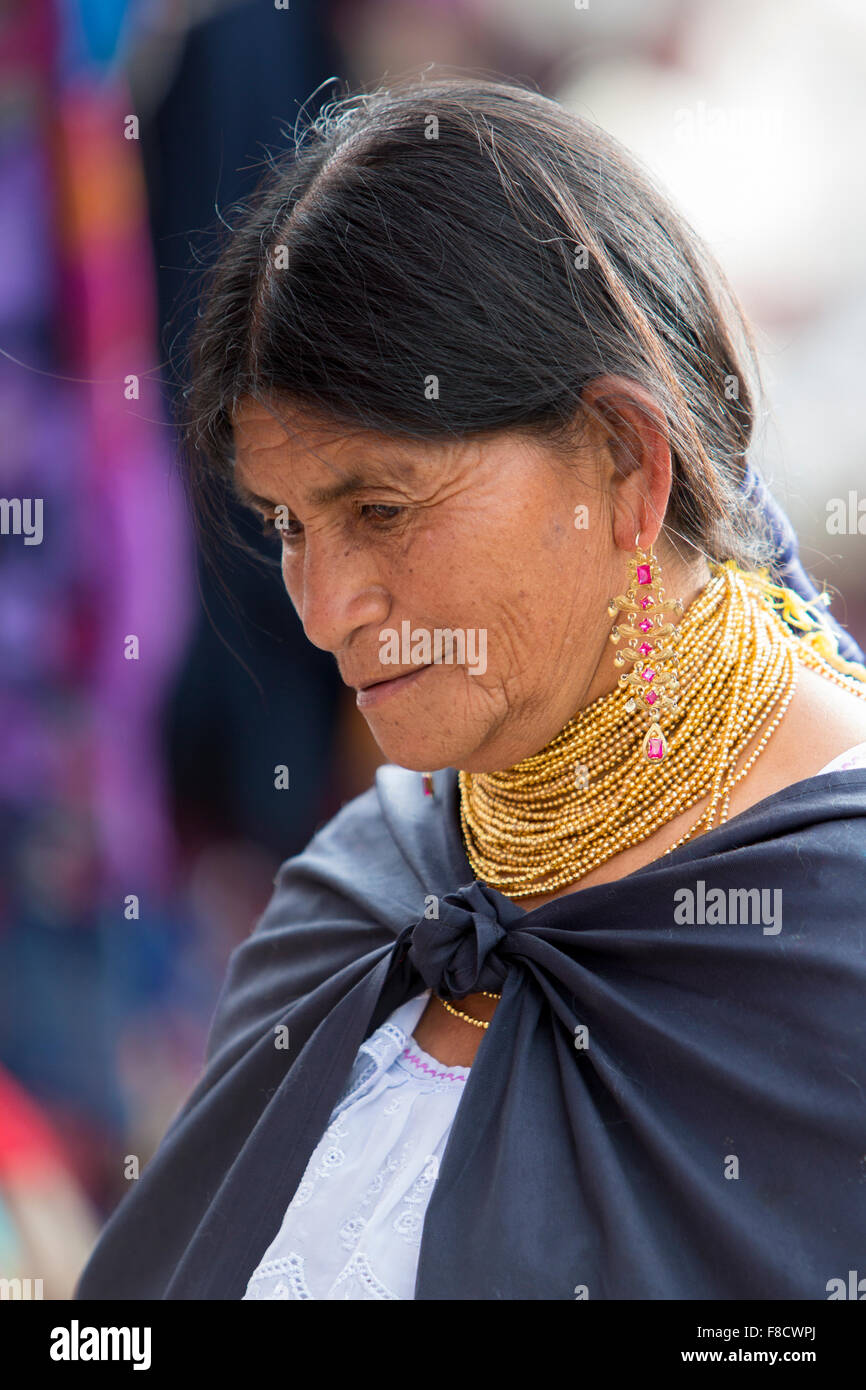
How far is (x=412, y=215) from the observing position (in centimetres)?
118

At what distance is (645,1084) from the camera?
1.17 metres

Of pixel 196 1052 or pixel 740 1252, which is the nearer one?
pixel 740 1252

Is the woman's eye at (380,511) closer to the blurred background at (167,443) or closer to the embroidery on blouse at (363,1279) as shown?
the embroidery on blouse at (363,1279)

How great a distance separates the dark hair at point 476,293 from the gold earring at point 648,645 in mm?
85

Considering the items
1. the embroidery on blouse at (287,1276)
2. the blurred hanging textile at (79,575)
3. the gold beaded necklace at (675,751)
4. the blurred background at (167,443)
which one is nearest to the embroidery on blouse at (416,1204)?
the embroidery on blouse at (287,1276)

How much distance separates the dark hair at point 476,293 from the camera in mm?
1153

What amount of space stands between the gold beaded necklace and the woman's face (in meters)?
0.06

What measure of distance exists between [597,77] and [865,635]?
1.31m

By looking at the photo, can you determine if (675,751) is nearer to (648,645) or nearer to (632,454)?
(648,645)

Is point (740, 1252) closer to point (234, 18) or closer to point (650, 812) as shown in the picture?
point (650, 812)

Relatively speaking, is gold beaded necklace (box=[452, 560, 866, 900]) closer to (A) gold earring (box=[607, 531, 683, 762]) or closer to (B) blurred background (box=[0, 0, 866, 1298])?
(A) gold earring (box=[607, 531, 683, 762])

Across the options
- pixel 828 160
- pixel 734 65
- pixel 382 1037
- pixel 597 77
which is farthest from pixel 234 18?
pixel 382 1037

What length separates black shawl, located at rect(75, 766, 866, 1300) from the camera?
1.07 metres

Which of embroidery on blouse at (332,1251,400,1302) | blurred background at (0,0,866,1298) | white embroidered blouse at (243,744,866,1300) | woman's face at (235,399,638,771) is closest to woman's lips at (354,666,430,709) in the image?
woman's face at (235,399,638,771)
